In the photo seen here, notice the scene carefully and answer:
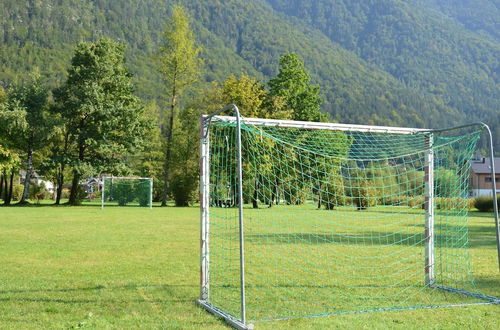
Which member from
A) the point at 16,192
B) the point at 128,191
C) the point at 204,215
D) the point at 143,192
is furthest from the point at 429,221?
the point at 16,192

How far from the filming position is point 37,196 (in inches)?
1826

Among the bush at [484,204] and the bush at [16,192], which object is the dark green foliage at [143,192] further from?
the bush at [484,204]

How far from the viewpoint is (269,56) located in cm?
15975

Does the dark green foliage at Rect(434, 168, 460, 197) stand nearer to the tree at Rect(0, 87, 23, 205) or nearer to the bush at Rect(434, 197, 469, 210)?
the bush at Rect(434, 197, 469, 210)

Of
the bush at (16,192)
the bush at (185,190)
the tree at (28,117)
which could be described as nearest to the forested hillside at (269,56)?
the bush at (16,192)

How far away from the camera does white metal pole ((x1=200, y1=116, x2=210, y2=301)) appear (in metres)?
6.54

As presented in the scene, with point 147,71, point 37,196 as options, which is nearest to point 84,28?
point 147,71

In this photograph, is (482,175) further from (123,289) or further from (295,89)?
(123,289)

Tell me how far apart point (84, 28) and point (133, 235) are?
138819mm

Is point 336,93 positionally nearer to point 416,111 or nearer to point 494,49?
point 416,111

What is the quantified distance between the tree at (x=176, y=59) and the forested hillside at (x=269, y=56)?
5155 centimetres

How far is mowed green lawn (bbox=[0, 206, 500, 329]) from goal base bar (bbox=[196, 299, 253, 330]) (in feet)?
0.34

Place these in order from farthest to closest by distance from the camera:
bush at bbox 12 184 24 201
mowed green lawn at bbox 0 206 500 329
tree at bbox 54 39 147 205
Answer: bush at bbox 12 184 24 201
tree at bbox 54 39 147 205
mowed green lawn at bbox 0 206 500 329

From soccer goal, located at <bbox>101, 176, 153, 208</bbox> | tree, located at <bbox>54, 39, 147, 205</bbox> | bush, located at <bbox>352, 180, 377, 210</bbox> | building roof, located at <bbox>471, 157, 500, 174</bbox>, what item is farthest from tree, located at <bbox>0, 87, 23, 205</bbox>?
building roof, located at <bbox>471, 157, 500, 174</bbox>
